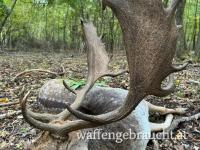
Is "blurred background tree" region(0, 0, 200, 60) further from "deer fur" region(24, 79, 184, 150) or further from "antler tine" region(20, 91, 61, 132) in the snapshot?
"antler tine" region(20, 91, 61, 132)

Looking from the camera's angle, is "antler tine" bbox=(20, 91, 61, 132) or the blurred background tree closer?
"antler tine" bbox=(20, 91, 61, 132)

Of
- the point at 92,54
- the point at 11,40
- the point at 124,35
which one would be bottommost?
the point at 11,40

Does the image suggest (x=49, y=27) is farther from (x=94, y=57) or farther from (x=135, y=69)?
(x=135, y=69)

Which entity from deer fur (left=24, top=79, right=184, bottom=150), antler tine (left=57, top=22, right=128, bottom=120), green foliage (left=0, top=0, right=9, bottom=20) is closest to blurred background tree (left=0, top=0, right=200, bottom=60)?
green foliage (left=0, top=0, right=9, bottom=20)

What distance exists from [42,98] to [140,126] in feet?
5.98

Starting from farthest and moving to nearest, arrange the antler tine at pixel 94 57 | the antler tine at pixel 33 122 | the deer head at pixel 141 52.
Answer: the antler tine at pixel 94 57 → the antler tine at pixel 33 122 → the deer head at pixel 141 52

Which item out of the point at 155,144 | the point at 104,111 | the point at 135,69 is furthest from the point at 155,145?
the point at 135,69

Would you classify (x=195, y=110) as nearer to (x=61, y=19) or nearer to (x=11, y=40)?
(x=61, y=19)

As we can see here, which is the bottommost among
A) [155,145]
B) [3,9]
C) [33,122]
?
[155,145]

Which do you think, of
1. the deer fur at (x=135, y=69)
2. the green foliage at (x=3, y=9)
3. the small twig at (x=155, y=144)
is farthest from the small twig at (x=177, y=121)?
the green foliage at (x=3, y=9)

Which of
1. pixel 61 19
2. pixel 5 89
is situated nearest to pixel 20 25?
pixel 61 19

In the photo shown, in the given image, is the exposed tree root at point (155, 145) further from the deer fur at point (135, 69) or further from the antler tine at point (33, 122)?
the antler tine at point (33, 122)

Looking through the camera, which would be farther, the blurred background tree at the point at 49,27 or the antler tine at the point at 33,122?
the blurred background tree at the point at 49,27

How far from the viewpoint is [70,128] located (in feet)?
10.9
